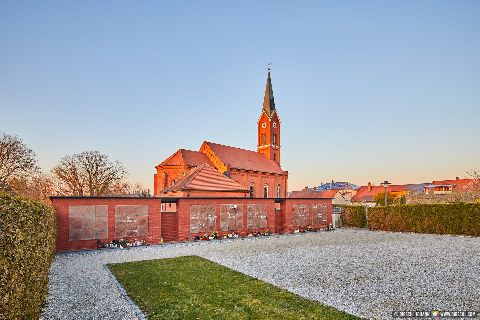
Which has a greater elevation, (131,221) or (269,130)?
(269,130)

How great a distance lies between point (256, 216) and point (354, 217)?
50.3 feet

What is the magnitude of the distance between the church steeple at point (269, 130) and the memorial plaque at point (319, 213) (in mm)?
30335

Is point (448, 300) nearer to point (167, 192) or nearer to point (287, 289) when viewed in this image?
point (287, 289)

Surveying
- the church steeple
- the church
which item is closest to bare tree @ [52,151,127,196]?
the church

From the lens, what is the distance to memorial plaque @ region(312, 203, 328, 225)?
32.3 metres

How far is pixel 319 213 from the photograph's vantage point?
32844 mm

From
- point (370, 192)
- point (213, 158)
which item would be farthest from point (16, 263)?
point (370, 192)

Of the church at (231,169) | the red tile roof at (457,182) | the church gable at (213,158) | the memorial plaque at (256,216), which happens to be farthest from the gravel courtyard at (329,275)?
the red tile roof at (457,182)

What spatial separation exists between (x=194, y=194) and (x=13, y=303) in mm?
25997

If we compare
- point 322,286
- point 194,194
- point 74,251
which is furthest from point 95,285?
point 194,194

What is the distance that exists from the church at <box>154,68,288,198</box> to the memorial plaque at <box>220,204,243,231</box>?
605 centimetres

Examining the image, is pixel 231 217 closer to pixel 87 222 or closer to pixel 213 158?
pixel 87 222

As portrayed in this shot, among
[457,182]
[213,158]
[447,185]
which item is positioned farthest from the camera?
[457,182]

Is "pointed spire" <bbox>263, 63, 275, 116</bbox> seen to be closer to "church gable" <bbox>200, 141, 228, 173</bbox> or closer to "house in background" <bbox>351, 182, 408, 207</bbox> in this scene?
"church gable" <bbox>200, 141, 228, 173</bbox>
